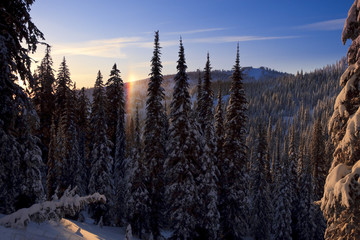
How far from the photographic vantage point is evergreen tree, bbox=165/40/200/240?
67.4 feet

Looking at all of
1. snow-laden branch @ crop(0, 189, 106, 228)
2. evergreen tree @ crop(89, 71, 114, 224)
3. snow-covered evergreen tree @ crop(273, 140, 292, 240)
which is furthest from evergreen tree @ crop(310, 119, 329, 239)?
snow-laden branch @ crop(0, 189, 106, 228)

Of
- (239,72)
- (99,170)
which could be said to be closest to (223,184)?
(239,72)

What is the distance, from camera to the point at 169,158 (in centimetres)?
2205

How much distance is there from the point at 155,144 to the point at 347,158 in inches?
706

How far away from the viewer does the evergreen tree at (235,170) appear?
24656mm

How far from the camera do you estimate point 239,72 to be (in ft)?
85.7

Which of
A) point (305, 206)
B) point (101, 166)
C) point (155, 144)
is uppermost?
point (155, 144)

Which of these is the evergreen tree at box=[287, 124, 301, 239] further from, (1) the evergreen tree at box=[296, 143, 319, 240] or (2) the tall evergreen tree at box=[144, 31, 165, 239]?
(2) the tall evergreen tree at box=[144, 31, 165, 239]

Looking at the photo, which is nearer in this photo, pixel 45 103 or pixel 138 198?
pixel 138 198

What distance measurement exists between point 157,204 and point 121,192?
26.7ft

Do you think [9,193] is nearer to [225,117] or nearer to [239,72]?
[225,117]

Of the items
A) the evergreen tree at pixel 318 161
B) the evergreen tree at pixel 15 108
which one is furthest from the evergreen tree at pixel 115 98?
the evergreen tree at pixel 318 161

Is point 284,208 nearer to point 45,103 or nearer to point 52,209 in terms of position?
point 45,103

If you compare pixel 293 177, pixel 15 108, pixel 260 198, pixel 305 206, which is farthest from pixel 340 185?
pixel 305 206
